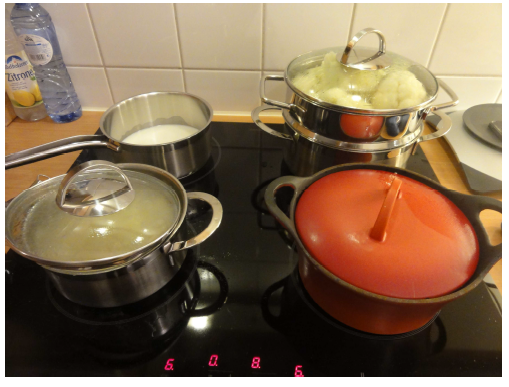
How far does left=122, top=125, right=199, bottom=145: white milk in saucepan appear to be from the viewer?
757 mm

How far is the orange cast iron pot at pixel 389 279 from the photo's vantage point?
36cm

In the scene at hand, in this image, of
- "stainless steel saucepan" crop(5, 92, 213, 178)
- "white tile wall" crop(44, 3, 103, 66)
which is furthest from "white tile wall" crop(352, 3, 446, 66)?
"white tile wall" crop(44, 3, 103, 66)

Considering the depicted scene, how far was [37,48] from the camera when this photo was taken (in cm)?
73

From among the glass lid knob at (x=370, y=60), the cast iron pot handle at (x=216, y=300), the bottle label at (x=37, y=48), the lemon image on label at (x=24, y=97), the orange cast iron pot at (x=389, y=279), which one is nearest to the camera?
the orange cast iron pot at (x=389, y=279)

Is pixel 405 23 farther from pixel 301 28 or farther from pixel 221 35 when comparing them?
pixel 221 35

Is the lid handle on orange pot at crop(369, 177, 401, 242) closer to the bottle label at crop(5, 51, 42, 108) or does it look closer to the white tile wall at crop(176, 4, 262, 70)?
the white tile wall at crop(176, 4, 262, 70)

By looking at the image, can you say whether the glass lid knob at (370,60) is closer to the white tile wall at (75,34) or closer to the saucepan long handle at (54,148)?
the saucepan long handle at (54,148)

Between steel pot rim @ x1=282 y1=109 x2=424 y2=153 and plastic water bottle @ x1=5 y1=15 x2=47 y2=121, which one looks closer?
steel pot rim @ x1=282 y1=109 x2=424 y2=153

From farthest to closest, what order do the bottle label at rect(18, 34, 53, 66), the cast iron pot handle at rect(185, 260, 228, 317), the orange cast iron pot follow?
the bottle label at rect(18, 34, 53, 66), the cast iron pot handle at rect(185, 260, 228, 317), the orange cast iron pot

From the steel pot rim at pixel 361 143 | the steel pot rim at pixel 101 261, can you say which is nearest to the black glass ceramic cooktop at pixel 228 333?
the steel pot rim at pixel 101 261

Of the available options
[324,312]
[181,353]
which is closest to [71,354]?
[181,353]

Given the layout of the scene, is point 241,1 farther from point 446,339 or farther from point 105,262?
point 446,339

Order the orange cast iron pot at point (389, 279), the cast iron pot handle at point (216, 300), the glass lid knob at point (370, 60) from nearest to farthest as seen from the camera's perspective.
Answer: the orange cast iron pot at point (389, 279), the cast iron pot handle at point (216, 300), the glass lid knob at point (370, 60)

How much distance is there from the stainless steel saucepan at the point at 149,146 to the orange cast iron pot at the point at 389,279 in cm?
27
